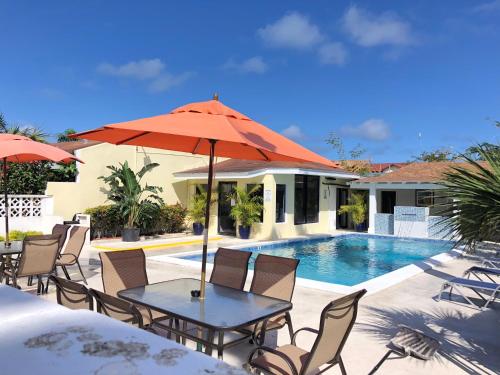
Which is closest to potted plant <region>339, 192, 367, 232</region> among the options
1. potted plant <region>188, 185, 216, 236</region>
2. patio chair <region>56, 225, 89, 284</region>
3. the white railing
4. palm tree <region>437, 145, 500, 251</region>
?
potted plant <region>188, 185, 216, 236</region>

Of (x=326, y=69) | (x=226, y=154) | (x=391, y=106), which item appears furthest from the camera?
(x=391, y=106)

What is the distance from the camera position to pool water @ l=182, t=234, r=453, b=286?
A: 13445 millimetres

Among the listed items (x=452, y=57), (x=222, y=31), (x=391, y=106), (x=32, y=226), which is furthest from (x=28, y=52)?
(x=391, y=106)

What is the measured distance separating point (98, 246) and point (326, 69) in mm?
29248

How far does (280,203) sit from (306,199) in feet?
8.50

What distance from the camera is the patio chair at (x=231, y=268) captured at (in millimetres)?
6078

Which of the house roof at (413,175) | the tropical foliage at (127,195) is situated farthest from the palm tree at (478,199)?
the house roof at (413,175)

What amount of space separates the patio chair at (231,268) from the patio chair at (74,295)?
254cm

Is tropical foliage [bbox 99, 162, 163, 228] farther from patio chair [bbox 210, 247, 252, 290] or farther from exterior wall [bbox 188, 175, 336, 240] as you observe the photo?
patio chair [bbox 210, 247, 252, 290]

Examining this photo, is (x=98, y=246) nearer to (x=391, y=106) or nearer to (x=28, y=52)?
(x=28, y=52)

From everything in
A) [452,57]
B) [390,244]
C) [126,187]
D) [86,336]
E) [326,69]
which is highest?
[326,69]

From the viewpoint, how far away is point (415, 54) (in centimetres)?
2778

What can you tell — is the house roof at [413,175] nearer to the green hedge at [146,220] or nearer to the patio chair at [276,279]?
the green hedge at [146,220]

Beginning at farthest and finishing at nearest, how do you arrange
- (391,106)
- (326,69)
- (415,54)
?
(391,106), (326,69), (415,54)
